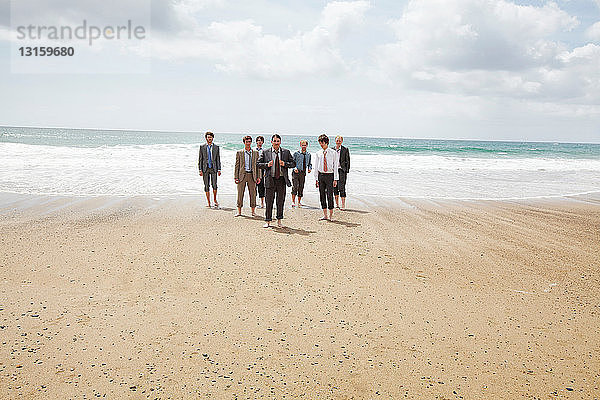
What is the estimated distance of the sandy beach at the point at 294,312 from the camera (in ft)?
9.36

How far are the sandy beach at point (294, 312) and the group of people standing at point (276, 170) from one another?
1071 mm

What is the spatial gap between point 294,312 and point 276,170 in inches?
163

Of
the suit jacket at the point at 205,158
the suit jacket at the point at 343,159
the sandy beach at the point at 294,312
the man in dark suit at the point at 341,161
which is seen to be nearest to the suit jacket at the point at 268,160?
the sandy beach at the point at 294,312

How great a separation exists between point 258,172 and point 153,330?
197 inches

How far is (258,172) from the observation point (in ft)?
26.8

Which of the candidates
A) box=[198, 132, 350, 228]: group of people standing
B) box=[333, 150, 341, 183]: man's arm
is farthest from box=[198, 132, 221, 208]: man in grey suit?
box=[333, 150, 341, 183]: man's arm

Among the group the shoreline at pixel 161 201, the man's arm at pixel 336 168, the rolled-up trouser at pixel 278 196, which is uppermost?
the man's arm at pixel 336 168

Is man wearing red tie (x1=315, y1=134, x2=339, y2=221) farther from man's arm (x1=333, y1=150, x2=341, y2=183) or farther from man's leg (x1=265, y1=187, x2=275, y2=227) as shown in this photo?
man's leg (x1=265, y1=187, x2=275, y2=227)

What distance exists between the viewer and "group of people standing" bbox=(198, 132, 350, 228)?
7.70 m

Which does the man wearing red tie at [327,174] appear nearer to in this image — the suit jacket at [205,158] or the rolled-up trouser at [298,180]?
the rolled-up trouser at [298,180]

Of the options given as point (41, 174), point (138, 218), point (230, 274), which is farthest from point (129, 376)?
point (41, 174)

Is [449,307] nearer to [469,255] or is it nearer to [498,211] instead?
[469,255]

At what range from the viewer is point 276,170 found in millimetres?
7680

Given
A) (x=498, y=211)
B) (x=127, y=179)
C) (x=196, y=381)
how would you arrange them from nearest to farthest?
1. (x=196, y=381)
2. (x=498, y=211)
3. (x=127, y=179)
